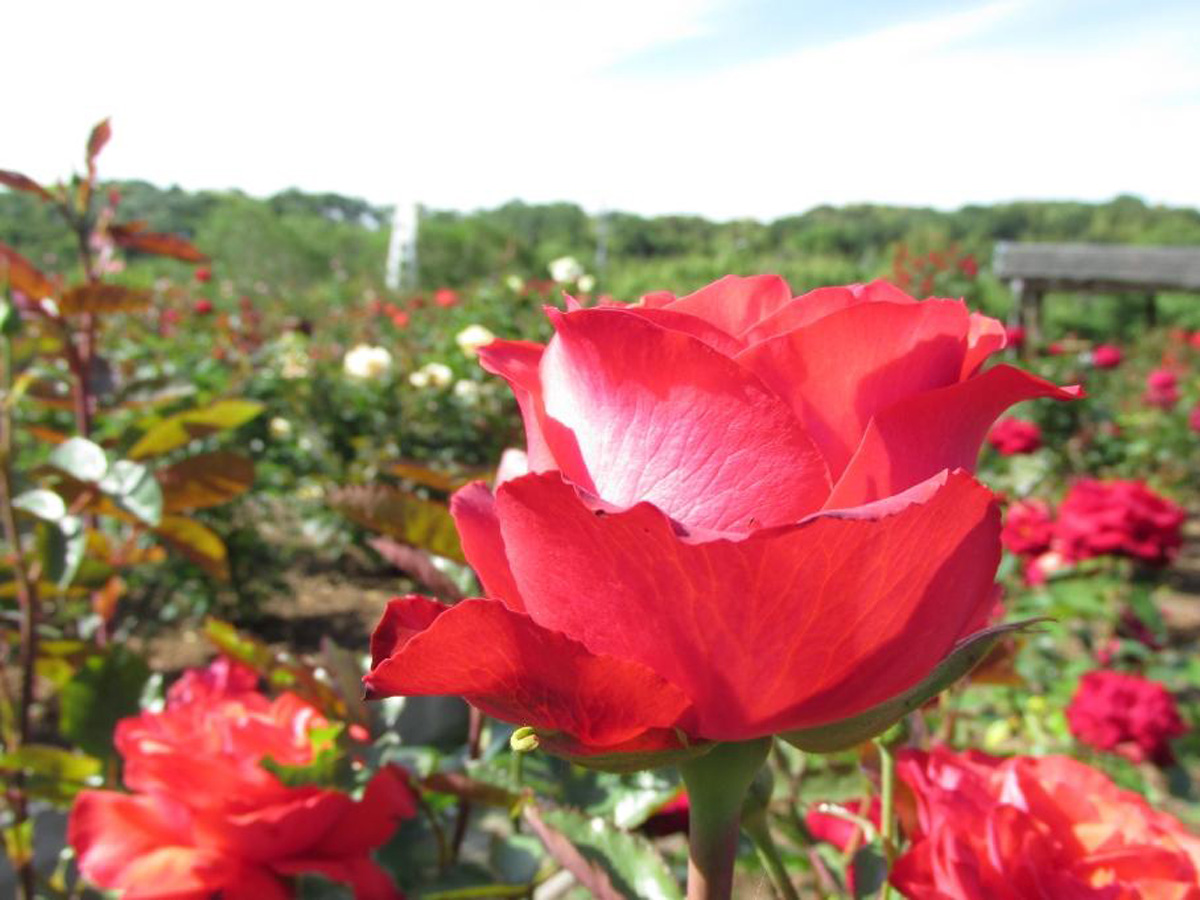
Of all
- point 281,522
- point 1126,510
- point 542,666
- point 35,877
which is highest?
point 542,666

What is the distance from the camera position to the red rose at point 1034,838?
1.01 ft

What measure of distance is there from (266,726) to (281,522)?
10.7 feet

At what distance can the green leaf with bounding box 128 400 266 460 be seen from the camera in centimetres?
76

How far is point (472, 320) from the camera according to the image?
4078 mm

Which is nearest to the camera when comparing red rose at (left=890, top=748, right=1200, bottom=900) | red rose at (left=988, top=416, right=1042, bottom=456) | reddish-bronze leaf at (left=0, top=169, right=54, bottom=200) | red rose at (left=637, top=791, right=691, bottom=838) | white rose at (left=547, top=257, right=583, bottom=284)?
red rose at (left=890, top=748, right=1200, bottom=900)

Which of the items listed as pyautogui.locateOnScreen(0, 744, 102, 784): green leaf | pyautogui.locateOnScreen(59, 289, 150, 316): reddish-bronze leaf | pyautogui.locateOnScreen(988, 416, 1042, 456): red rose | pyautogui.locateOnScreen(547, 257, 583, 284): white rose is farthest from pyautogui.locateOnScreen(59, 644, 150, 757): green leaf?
pyautogui.locateOnScreen(547, 257, 583, 284): white rose

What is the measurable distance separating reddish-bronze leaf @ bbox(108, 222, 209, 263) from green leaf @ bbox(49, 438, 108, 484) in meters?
0.36

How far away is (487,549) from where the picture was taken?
0.24 metres

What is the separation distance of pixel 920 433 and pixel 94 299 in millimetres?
798

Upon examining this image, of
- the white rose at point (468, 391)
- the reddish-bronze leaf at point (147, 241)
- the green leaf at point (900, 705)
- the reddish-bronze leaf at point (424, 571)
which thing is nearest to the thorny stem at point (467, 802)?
the reddish-bronze leaf at point (424, 571)

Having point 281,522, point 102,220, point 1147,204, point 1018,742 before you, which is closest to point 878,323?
point 102,220

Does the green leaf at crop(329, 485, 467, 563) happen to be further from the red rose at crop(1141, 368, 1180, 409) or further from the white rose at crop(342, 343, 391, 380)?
the red rose at crop(1141, 368, 1180, 409)

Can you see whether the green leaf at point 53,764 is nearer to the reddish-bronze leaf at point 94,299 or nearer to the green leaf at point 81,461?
the green leaf at point 81,461

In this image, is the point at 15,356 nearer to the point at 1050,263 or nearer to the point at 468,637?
the point at 468,637
